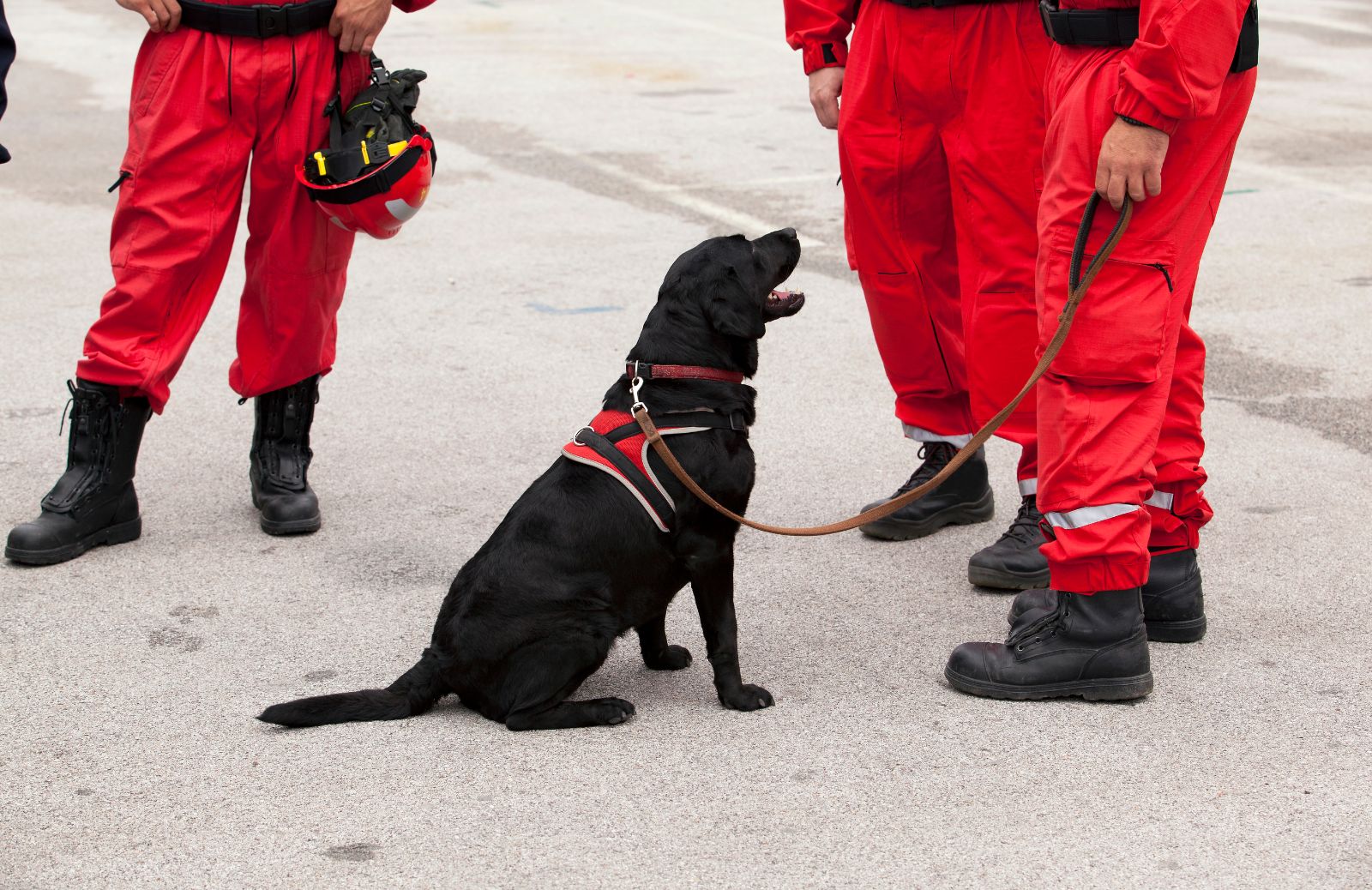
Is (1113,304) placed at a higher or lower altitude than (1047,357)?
higher

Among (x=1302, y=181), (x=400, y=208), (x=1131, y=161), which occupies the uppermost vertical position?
(x=1131, y=161)

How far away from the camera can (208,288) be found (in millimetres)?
3949

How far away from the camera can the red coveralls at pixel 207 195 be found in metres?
3.77

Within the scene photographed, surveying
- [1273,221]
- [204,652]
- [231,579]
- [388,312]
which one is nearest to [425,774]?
[204,652]

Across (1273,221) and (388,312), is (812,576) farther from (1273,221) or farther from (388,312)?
(1273,221)

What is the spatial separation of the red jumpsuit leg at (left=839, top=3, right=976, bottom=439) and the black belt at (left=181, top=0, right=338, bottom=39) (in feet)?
4.46

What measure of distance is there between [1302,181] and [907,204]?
16.2ft

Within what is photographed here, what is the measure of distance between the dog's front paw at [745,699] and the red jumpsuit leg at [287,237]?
65.7 inches

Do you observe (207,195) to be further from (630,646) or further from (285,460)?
(630,646)

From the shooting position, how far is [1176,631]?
333cm

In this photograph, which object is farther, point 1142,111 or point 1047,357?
point 1047,357

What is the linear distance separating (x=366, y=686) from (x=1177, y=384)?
6.02 feet

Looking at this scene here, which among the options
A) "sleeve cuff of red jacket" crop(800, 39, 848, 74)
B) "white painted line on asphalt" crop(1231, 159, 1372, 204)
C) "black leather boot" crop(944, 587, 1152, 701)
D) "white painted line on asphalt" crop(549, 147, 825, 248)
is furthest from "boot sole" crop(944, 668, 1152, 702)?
"white painted line on asphalt" crop(1231, 159, 1372, 204)

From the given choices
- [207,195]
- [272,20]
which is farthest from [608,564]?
[272,20]
